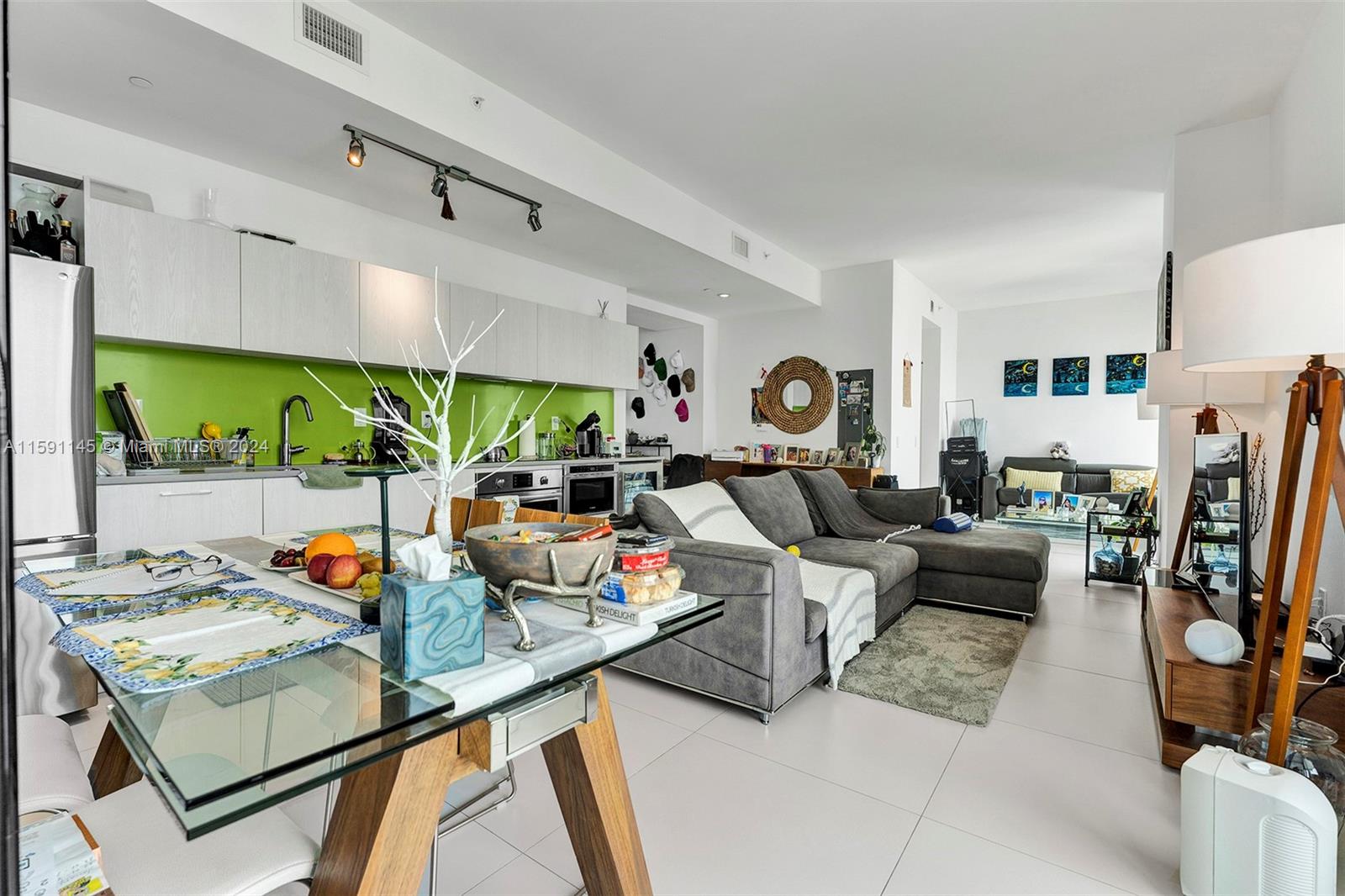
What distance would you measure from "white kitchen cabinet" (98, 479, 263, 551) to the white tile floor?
0.72m

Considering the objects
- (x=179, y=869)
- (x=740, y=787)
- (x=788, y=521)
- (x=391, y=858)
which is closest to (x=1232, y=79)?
(x=788, y=521)

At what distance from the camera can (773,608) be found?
233cm

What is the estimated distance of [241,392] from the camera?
141 inches

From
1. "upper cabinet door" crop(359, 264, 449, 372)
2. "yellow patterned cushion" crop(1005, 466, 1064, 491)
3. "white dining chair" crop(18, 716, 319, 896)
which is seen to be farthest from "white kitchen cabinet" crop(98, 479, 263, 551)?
"yellow patterned cushion" crop(1005, 466, 1064, 491)

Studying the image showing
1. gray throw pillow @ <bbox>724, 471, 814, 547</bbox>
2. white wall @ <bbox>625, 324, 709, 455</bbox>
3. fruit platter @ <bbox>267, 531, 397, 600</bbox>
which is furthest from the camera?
white wall @ <bbox>625, 324, 709, 455</bbox>

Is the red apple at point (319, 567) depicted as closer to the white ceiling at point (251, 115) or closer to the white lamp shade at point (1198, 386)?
the white ceiling at point (251, 115)

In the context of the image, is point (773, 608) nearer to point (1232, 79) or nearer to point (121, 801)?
point (121, 801)

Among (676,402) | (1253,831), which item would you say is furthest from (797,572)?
(676,402)

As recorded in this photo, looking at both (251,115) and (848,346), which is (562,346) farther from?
(848,346)

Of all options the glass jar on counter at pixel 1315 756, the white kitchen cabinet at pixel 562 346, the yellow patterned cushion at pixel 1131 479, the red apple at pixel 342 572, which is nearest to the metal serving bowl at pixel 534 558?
the red apple at pixel 342 572

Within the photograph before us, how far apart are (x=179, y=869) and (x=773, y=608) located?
1.80 m

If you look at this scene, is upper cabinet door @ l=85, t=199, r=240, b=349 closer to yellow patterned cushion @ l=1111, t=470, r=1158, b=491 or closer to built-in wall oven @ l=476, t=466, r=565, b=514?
built-in wall oven @ l=476, t=466, r=565, b=514

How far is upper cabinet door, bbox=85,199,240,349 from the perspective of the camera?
2.76m

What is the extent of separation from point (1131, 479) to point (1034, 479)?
3.36 feet
